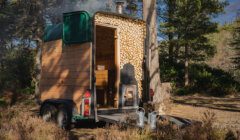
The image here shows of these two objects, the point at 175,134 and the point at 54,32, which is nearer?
the point at 175,134

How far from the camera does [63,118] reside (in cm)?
973

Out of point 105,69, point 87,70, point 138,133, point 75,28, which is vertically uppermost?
point 75,28

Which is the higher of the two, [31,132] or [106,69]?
[106,69]

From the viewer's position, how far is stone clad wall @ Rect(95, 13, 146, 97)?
34.4 ft

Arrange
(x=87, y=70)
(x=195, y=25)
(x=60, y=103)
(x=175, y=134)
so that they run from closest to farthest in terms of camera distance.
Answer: (x=175, y=134) → (x=87, y=70) → (x=60, y=103) → (x=195, y=25)

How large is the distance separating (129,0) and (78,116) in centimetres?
1837

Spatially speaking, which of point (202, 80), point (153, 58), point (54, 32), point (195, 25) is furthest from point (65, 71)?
point (202, 80)

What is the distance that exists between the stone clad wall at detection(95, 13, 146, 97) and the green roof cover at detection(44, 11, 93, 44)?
0.97 m

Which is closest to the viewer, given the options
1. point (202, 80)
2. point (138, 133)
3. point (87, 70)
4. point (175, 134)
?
point (175, 134)

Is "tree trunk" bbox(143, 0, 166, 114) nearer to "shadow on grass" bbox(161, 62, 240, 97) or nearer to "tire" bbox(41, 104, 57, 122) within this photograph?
"tire" bbox(41, 104, 57, 122)

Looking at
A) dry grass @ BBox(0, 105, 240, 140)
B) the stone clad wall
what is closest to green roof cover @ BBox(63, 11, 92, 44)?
the stone clad wall

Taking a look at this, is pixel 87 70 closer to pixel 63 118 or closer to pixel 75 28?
pixel 75 28

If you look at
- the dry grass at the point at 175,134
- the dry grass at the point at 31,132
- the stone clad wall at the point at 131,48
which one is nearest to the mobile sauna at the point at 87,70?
the stone clad wall at the point at 131,48

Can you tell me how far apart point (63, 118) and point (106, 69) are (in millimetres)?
2994
